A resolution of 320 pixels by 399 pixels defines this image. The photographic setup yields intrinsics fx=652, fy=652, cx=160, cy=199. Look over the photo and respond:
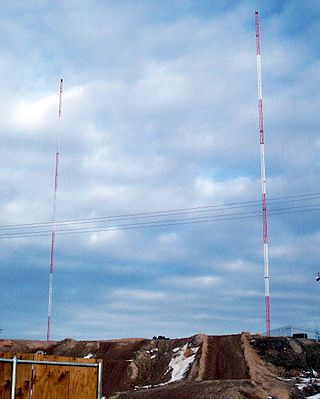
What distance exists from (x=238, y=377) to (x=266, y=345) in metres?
8.70

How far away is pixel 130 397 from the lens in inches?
1700

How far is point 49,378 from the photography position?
433 inches

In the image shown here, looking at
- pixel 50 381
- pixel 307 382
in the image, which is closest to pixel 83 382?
pixel 50 381

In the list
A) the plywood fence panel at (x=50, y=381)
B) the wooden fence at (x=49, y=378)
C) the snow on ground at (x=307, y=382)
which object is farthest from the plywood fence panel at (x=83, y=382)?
the snow on ground at (x=307, y=382)

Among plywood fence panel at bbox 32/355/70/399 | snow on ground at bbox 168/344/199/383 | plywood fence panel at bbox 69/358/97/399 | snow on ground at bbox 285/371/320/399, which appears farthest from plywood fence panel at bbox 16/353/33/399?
snow on ground at bbox 168/344/199/383

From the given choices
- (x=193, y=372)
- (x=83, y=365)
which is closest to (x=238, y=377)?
(x=193, y=372)

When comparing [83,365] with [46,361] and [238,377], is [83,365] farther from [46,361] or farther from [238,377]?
[238,377]

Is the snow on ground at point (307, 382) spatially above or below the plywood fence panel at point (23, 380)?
below

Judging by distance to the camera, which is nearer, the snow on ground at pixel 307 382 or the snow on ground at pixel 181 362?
the snow on ground at pixel 307 382

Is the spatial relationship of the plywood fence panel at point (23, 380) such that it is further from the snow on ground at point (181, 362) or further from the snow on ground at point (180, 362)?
the snow on ground at point (181, 362)

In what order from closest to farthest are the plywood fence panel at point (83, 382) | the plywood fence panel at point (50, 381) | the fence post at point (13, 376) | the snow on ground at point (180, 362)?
the fence post at point (13, 376) < the plywood fence panel at point (50, 381) < the plywood fence panel at point (83, 382) < the snow on ground at point (180, 362)

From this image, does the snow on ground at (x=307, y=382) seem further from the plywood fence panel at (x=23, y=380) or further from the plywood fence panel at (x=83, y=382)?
the plywood fence panel at (x=23, y=380)

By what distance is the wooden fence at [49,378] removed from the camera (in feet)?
34.2

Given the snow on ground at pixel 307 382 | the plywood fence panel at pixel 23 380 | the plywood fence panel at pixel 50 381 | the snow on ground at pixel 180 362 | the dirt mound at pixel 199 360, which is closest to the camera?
the plywood fence panel at pixel 23 380
